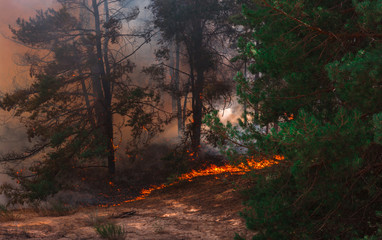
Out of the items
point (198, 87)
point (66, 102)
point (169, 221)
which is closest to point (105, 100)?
point (66, 102)

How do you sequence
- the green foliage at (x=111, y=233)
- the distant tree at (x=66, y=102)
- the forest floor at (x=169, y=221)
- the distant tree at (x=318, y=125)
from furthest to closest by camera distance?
the distant tree at (x=66, y=102) < the forest floor at (x=169, y=221) < the green foliage at (x=111, y=233) < the distant tree at (x=318, y=125)

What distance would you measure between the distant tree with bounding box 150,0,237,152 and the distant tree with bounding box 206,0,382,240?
8.62 m

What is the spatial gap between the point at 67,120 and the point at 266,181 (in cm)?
1094

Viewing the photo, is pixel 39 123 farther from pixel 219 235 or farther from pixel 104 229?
pixel 219 235

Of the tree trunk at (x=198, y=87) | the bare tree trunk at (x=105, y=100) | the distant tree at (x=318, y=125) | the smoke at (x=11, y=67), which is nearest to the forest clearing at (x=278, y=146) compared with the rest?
the distant tree at (x=318, y=125)

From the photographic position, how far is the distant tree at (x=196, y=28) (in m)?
13.1

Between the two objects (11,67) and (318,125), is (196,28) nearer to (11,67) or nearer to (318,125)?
(318,125)

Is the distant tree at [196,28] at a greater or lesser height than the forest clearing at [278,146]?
greater

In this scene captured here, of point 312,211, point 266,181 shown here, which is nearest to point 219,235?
point 266,181

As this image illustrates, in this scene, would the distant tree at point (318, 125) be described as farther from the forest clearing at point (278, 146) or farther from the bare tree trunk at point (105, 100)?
the bare tree trunk at point (105, 100)

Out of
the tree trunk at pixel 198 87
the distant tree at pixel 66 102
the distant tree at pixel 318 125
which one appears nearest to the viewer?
the distant tree at pixel 318 125

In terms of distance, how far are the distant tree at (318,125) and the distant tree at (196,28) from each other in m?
8.62

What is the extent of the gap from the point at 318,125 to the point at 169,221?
15.5ft

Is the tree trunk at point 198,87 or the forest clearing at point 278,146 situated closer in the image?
the forest clearing at point 278,146
